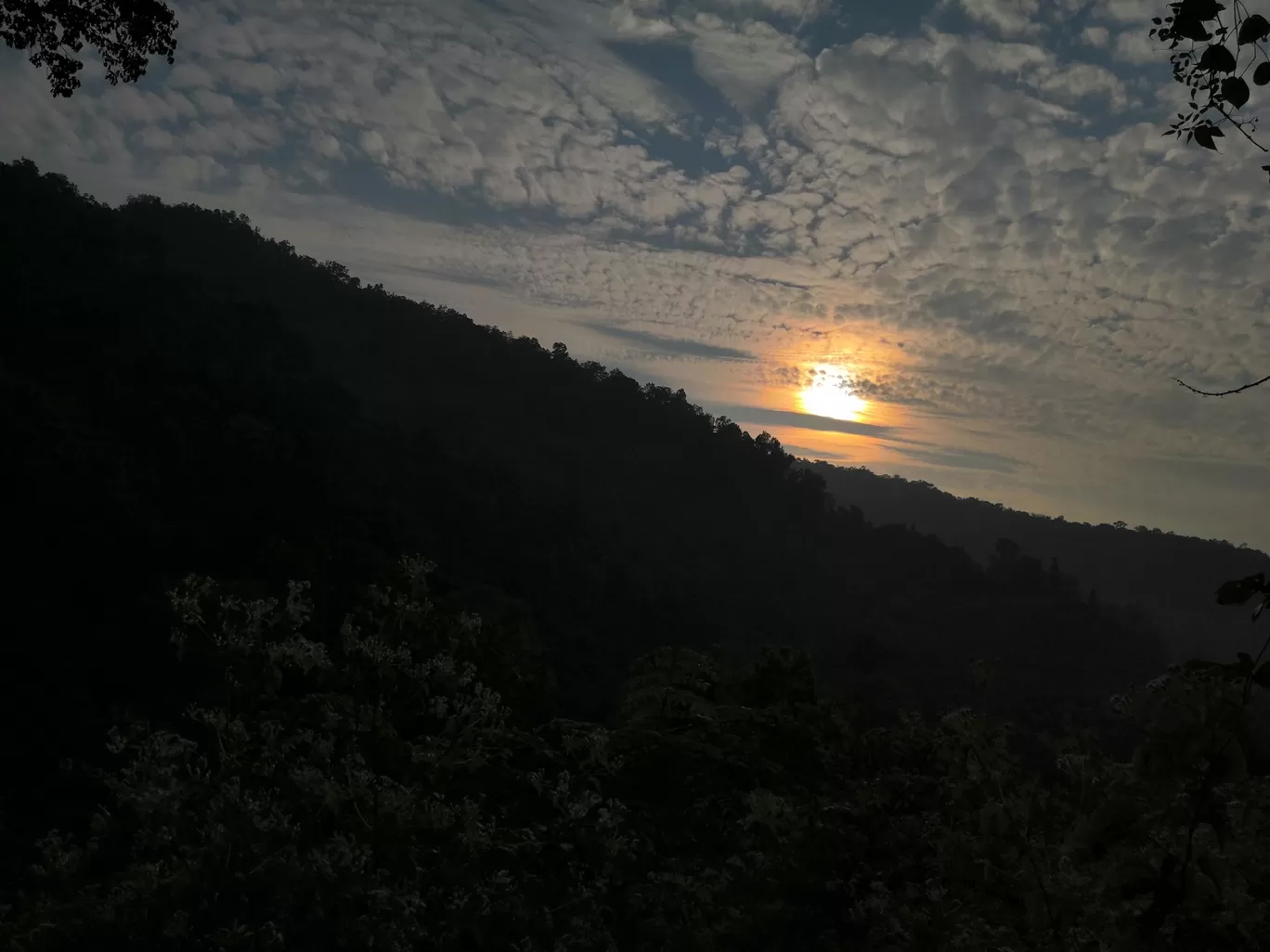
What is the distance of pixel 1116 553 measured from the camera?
140250 mm

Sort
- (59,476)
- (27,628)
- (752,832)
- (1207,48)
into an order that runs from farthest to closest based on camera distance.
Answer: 1. (59,476)
2. (27,628)
3. (752,832)
4. (1207,48)

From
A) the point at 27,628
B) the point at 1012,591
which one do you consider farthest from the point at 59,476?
the point at 1012,591

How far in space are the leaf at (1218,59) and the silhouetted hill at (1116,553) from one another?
116m

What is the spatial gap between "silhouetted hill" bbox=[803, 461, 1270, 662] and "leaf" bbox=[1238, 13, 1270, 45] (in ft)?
382

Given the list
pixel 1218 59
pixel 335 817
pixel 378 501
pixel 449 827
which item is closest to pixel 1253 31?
pixel 1218 59

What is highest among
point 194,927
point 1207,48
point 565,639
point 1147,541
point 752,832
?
point 1147,541

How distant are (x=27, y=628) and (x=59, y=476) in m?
7.34

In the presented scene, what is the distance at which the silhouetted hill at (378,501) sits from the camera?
32.6 metres

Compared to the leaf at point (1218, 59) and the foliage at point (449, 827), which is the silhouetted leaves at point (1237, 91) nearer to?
the leaf at point (1218, 59)

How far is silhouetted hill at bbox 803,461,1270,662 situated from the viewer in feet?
395

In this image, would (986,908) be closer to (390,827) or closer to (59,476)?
(390,827)

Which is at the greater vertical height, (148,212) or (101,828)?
(148,212)

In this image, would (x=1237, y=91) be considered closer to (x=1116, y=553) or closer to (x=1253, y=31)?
(x=1253, y=31)

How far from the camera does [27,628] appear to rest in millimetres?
29641
